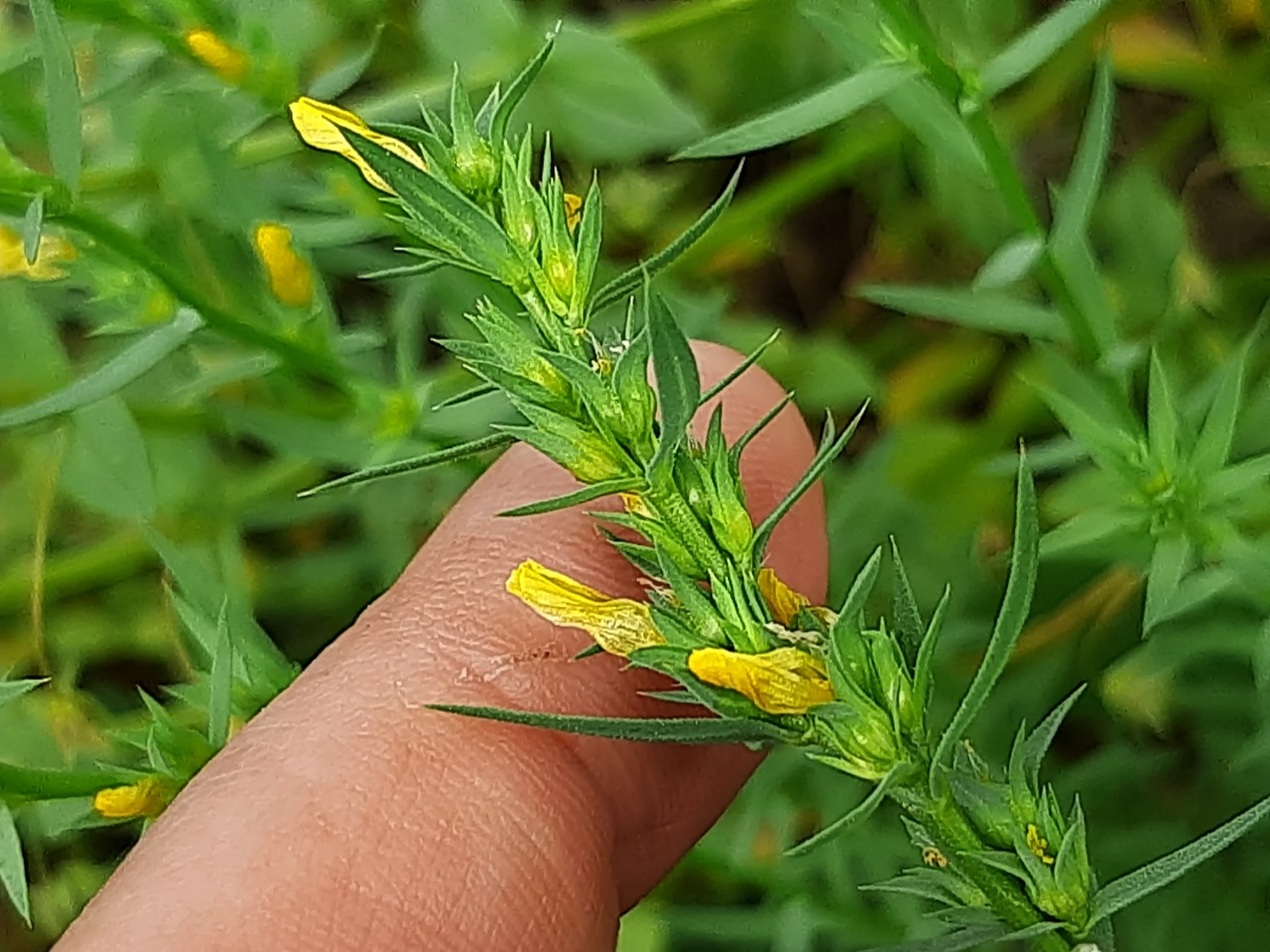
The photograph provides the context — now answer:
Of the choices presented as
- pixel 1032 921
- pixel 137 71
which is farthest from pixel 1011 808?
pixel 137 71

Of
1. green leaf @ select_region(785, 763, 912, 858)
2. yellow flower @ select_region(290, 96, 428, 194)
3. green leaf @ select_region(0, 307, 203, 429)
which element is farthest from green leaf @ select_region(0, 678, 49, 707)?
green leaf @ select_region(785, 763, 912, 858)

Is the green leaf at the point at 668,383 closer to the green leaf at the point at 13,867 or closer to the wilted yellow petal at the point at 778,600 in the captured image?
the wilted yellow petal at the point at 778,600

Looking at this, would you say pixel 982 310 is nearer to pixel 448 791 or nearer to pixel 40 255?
pixel 448 791

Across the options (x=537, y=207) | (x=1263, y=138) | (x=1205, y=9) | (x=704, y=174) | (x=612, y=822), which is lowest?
(x=612, y=822)

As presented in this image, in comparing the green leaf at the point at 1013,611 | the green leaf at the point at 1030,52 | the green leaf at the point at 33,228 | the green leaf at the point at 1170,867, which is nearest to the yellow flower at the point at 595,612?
the green leaf at the point at 1013,611

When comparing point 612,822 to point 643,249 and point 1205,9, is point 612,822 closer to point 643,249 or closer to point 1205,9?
point 643,249

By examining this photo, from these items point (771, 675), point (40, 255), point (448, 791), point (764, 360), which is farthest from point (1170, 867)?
point (764, 360)

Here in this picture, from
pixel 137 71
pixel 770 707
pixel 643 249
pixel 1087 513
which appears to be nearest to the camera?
pixel 770 707
